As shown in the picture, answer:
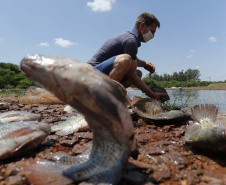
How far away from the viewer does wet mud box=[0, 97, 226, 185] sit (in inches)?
61.2

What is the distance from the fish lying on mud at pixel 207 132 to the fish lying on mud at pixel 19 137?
1646mm

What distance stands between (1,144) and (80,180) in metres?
1.01

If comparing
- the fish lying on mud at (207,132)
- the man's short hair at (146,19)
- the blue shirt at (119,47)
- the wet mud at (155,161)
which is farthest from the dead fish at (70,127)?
the man's short hair at (146,19)

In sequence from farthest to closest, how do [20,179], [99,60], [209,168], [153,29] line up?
[153,29] → [99,60] → [209,168] → [20,179]

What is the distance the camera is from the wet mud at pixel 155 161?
1.55 metres

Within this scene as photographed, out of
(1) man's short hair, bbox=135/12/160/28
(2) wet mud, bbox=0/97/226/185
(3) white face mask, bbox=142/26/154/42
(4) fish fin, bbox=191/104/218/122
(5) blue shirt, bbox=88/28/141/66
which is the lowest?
(2) wet mud, bbox=0/97/226/185

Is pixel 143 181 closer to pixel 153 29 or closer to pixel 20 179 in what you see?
pixel 20 179

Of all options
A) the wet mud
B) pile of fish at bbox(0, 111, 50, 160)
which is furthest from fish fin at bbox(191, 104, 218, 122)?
pile of fish at bbox(0, 111, 50, 160)

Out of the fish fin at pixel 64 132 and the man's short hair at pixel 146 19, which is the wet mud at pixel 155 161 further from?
the man's short hair at pixel 146 19

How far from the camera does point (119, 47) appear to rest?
5027mm

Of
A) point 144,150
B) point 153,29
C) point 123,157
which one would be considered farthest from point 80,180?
point 153,29

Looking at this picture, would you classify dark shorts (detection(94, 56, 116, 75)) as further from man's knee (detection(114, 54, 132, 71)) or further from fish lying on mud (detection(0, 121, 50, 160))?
fish lying on mud (detection(0, 121, 50, 160))

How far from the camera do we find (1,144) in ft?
6.26

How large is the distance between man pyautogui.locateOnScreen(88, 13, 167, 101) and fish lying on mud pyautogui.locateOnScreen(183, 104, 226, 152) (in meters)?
2.20
